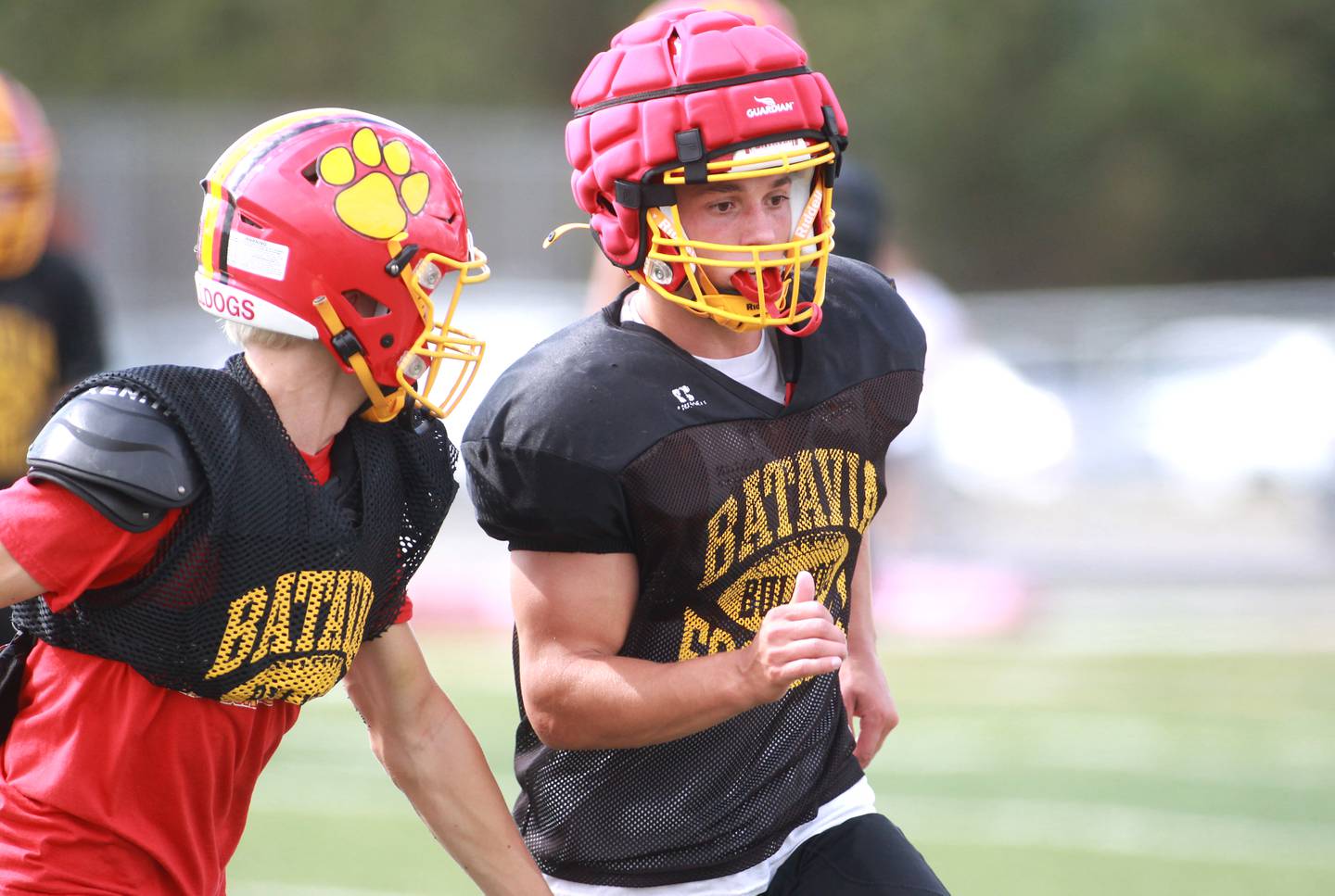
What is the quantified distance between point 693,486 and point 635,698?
36 cm

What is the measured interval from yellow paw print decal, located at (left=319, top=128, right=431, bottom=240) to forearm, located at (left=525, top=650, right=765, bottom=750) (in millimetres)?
759

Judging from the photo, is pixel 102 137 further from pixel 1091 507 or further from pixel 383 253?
pixel 383 253

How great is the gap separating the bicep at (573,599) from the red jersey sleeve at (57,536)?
0.74 m

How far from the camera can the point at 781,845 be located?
3414 millimetres

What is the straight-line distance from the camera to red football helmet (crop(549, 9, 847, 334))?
321 centimetres

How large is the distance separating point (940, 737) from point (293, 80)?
73.6 ft

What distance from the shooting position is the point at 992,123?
92.7 ft

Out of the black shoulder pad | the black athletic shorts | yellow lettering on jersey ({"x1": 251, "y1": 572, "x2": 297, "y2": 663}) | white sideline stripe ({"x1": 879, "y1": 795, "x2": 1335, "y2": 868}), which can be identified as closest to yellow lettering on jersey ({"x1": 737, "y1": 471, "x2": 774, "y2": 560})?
the black athletic shorts

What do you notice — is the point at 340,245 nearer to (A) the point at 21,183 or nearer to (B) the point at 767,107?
(B) the point at 767,107

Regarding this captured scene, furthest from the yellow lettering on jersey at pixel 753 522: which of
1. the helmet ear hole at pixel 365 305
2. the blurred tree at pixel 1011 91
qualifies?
the blurred tree at pixel 1011 91

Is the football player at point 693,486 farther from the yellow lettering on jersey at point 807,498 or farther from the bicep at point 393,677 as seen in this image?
the bicep at point 393,677

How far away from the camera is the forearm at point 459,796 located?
320cm

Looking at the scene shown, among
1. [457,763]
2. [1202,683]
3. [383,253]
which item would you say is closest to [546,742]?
[457,763]

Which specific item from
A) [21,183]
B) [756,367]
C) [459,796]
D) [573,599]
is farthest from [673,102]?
[21,183]
